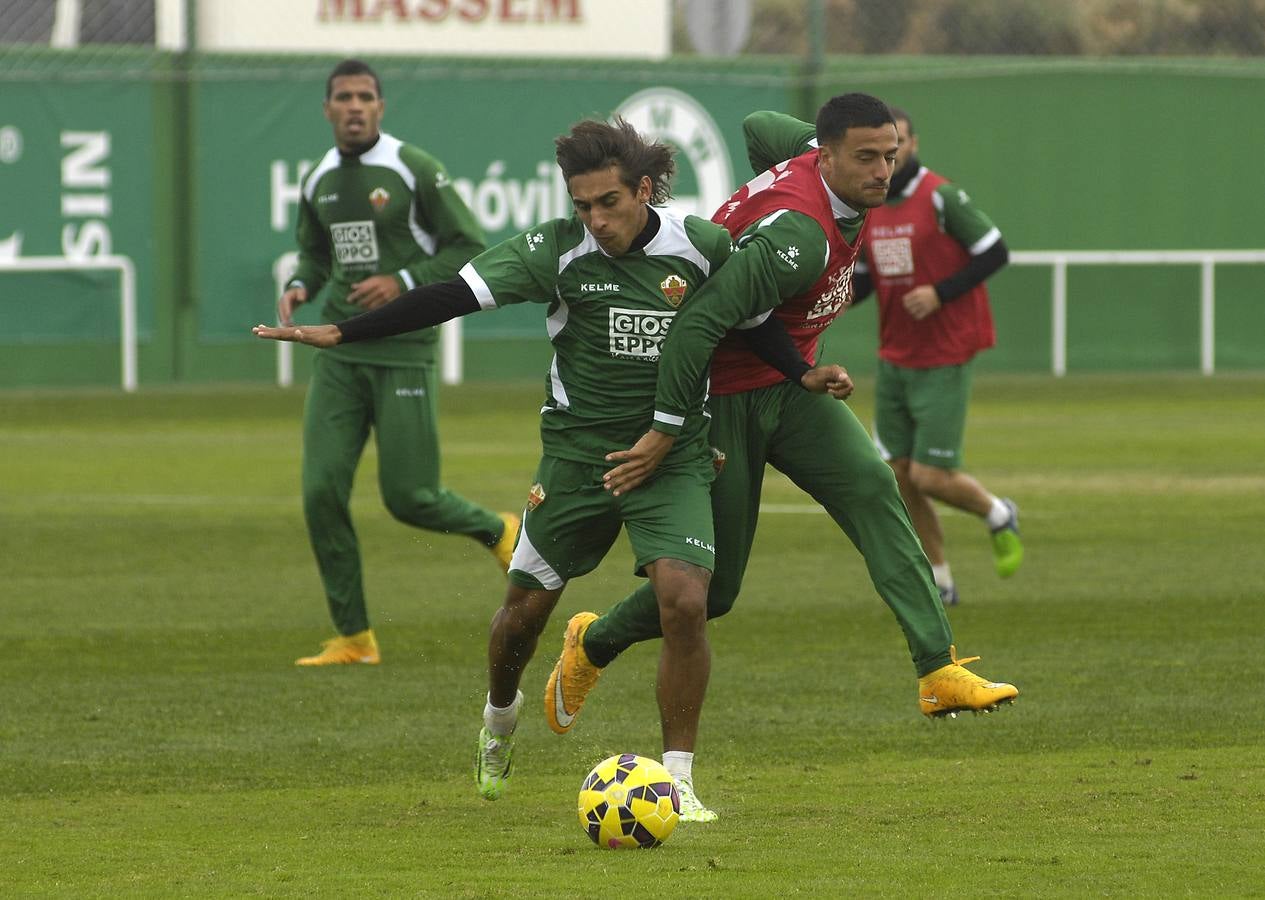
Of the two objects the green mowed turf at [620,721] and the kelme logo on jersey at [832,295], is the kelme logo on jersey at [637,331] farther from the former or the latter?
the green mowed turf at [620,721]

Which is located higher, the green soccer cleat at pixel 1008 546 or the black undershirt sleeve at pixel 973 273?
the black undershirt sleeve at pixel 973 273

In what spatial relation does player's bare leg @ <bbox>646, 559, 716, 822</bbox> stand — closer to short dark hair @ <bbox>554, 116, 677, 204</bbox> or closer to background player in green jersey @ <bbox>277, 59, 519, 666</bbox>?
short dark hair @ <bbox>554, 116, 677, 204</bbox>

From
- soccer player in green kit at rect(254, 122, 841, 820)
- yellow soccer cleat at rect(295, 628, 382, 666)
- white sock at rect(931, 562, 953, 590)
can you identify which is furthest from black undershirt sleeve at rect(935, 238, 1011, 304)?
soccer player in green kit at rect(254, 122, 841, 820)

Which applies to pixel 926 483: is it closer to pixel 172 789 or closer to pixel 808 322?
pixel 808 322

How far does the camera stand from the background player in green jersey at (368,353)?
32.3 ft

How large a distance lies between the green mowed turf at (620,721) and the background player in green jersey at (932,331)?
485 millimetres

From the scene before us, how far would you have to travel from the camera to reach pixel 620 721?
8.42 m

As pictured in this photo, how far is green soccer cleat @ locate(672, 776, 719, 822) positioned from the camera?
662 centimetres

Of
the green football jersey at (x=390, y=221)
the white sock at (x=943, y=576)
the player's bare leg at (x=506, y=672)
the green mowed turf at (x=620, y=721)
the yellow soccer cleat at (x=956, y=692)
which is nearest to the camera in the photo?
the green mowed turf at (x=620, y=721)

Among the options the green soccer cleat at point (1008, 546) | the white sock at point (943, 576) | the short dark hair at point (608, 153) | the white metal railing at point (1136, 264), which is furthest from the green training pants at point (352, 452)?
the white metal railing at point (1136, 264)

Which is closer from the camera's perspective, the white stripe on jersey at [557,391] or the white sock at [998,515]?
the white stripe on jersey at [557,391]

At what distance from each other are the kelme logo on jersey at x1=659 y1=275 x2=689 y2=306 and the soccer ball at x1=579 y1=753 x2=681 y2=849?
1410 mm

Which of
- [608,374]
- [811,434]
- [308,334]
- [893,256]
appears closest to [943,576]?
[893,256]

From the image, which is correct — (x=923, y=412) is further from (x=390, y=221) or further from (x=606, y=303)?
(x=606, y=303)
